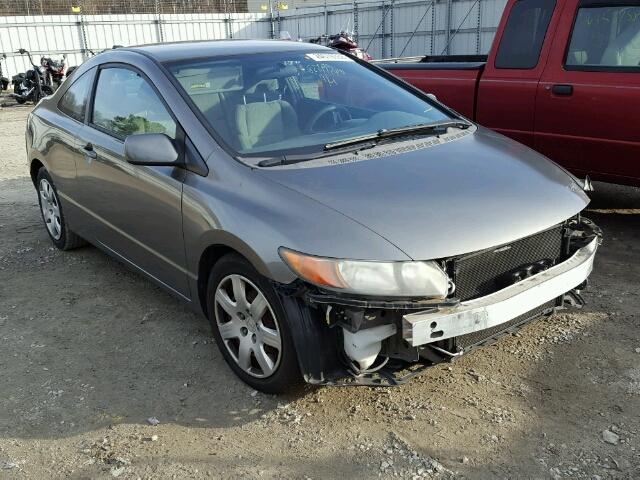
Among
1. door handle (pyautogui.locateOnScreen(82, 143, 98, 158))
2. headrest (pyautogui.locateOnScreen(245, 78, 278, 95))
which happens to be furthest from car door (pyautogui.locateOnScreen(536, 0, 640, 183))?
door handle (pyautogui.locateOnScreen(82, 143, 98, 158))

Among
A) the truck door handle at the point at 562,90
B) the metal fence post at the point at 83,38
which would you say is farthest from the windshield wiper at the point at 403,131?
the metal fence post at the point at 83,38

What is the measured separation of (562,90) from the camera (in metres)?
4.95

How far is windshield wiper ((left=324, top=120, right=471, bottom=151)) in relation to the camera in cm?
338

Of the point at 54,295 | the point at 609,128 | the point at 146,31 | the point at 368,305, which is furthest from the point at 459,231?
the point at 146,31

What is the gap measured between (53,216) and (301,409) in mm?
3257

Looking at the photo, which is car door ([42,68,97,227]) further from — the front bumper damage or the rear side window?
the rear side window

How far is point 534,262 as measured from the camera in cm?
306

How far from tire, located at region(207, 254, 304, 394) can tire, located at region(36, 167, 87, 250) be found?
2.37 meters

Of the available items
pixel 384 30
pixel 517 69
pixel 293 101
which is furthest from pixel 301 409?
pixel 384 30

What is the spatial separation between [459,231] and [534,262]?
58cm

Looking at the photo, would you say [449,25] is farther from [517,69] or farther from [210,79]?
[210,79]

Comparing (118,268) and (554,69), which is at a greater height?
(554,69)

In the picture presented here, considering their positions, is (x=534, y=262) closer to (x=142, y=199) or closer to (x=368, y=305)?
(x=368, y=305)

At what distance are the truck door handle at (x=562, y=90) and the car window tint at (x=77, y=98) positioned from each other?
3.49 m
